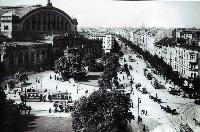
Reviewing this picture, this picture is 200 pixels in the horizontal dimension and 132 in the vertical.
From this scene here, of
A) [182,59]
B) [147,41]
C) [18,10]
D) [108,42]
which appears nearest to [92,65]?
[182,59]

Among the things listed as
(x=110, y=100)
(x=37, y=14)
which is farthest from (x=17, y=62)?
(x=110, y=100)

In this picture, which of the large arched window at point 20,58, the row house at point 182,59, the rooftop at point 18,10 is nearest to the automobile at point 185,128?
the row house at point 182,59

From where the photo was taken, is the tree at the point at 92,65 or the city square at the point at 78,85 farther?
the tree at the point at 92,65

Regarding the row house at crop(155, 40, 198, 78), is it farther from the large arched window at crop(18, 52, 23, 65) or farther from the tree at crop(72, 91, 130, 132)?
the tree at crop(72, 91, 130, 132)

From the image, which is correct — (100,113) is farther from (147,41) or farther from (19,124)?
(147,41)

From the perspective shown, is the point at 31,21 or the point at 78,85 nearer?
the point at 78,85

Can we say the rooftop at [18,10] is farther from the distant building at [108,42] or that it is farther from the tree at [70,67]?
the distant building at [108,42]

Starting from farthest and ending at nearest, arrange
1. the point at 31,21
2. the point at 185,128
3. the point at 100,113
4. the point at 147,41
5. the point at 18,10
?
the point at 147,41 < the point at 18,10 < the point at 31,21 < the point at 185,128 < the point at 100,113

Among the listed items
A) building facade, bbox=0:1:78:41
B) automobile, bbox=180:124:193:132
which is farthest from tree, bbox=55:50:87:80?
automobile, bbox=180:124:193:132

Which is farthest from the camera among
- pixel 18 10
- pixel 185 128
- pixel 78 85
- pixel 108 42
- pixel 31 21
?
pixel 108 42
